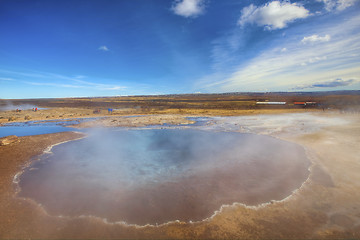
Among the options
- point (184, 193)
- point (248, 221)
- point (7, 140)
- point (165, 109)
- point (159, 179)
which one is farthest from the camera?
point (165, 109)

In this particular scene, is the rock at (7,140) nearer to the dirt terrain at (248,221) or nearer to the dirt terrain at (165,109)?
the dirt terrain at (248,221)

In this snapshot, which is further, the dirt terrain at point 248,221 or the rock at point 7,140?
the rock at point 7,140

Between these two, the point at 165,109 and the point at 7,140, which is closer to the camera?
the point at 7,140

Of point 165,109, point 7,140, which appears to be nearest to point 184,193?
point 7,140

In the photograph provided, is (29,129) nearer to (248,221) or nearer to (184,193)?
(184,193)

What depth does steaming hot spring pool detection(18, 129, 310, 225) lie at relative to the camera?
5.41 metres

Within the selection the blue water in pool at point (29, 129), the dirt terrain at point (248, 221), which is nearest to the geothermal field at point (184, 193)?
the dirt terrain at point (248, 221)

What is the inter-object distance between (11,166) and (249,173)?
11.5 m

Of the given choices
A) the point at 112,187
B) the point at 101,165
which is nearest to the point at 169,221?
the point at 112,187

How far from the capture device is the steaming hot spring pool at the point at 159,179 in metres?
5.41

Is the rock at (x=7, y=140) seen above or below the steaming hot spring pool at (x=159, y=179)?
above

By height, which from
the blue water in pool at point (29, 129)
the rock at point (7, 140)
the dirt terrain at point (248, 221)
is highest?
the rock at point (7, 140)

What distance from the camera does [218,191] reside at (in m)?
6.25

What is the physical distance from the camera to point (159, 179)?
7273 millimetres
